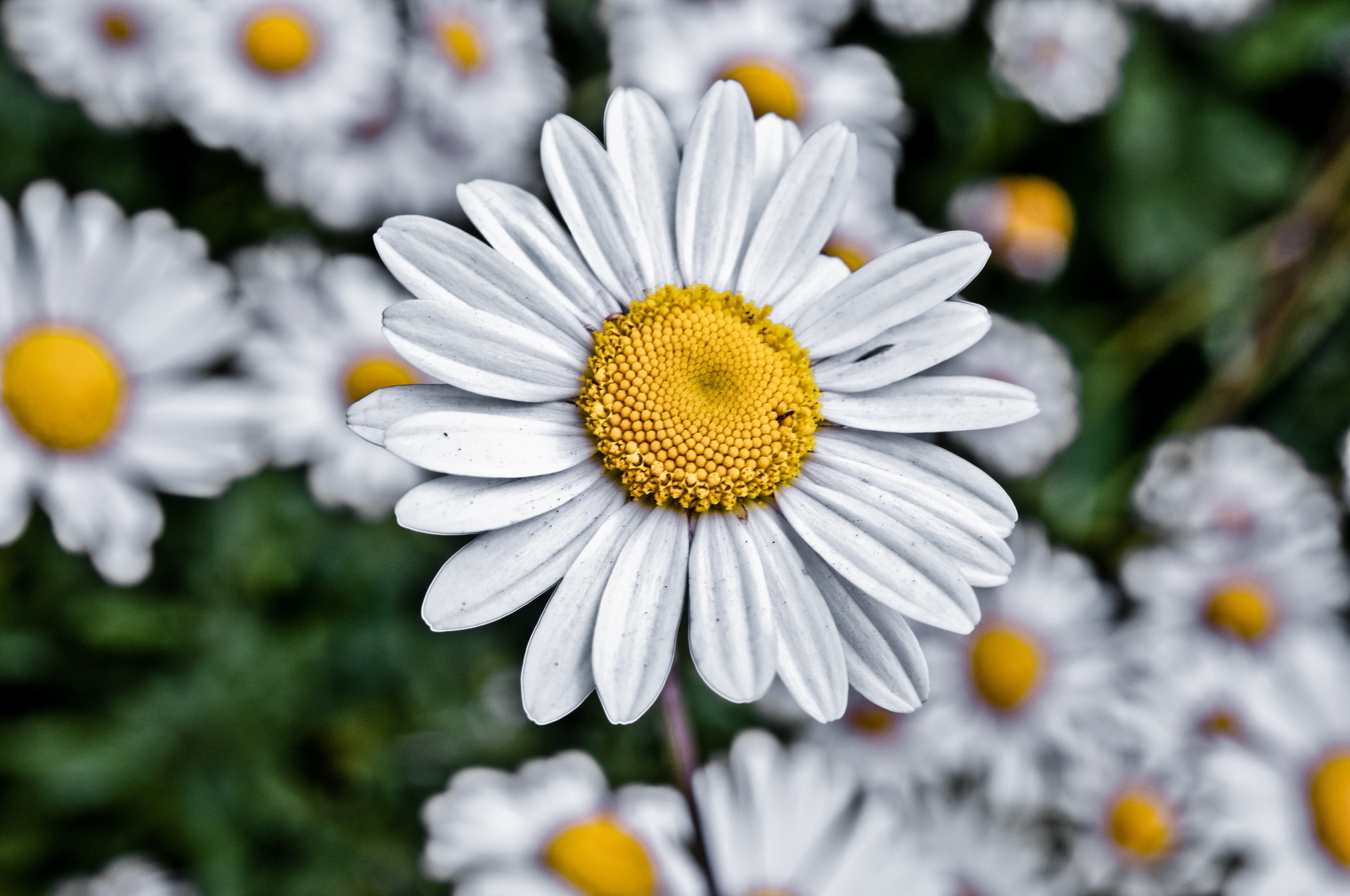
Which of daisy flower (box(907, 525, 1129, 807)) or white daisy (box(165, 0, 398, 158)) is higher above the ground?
white daisy (box(165, 0, 398, 158))

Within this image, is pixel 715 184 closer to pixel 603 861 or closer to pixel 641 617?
pixel 641 617

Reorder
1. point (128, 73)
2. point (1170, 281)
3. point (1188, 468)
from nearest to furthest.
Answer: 1. point (128, 73)
2. point (1188, 468)
3. point (1170, 281)

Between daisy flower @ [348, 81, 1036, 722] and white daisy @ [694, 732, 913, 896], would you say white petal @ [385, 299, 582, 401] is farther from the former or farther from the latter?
white daisy @ [694, 732, 913, 896]

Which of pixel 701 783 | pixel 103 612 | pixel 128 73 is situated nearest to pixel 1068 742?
pixel 701 783

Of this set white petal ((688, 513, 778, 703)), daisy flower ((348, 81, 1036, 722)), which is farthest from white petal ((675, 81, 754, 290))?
white petal ((688, 513, 778, 703))

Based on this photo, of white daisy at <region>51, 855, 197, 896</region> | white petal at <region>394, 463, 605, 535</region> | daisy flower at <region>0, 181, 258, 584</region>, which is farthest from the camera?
white daisy at <region>51, 855, 197, 896</region>

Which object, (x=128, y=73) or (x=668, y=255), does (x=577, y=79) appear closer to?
(x=128, y=73)
